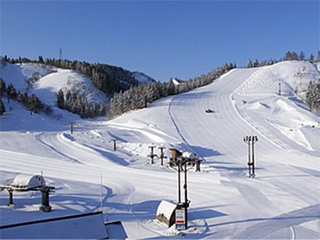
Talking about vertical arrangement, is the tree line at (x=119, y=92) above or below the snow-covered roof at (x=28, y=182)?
above

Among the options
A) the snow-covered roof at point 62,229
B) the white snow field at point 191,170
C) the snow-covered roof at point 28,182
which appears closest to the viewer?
the snow-covered roof at point 62,229

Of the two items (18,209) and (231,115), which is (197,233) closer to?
(18,209)

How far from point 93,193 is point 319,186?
1435 cm

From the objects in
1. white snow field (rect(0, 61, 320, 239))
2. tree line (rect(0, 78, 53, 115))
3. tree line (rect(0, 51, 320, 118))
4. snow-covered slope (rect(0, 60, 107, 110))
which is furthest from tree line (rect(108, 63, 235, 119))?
snow-covered slope (rect(0, 60, 107, 110))

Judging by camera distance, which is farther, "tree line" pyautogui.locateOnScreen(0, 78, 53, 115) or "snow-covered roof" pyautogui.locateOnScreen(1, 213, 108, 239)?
"tree line" pyautogui.locateOnScreen(0, 78, 53, 115)

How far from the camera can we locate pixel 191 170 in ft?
87.0

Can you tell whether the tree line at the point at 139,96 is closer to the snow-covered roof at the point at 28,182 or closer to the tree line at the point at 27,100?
the tree line at the point at 27,100

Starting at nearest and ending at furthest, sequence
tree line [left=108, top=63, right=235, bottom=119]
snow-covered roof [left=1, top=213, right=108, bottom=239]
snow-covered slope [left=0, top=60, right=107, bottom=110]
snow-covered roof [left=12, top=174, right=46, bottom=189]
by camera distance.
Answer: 1. snow-covered roof [left=1, top=213, right=108, bottom=239]
2. snow-covered roof [left=12, top=174, right=46, bottom=189]
3. tree line [left=108, top=63, right=235, bottom=119]
4. snow-covered slope [left=0, top=60, right=107, bottom=110]

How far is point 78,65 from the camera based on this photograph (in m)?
127

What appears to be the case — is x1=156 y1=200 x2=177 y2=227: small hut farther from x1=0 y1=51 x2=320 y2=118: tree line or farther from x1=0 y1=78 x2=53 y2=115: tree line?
x1=0 y1=78 x2=53 y2=115: tree line

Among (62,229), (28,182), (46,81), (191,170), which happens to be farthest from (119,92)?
(62,229)

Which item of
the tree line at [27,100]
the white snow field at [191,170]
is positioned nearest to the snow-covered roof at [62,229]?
the white snow field at [191,170]

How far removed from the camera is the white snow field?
47.1 ft

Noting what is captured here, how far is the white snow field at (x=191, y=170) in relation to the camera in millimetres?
14352
